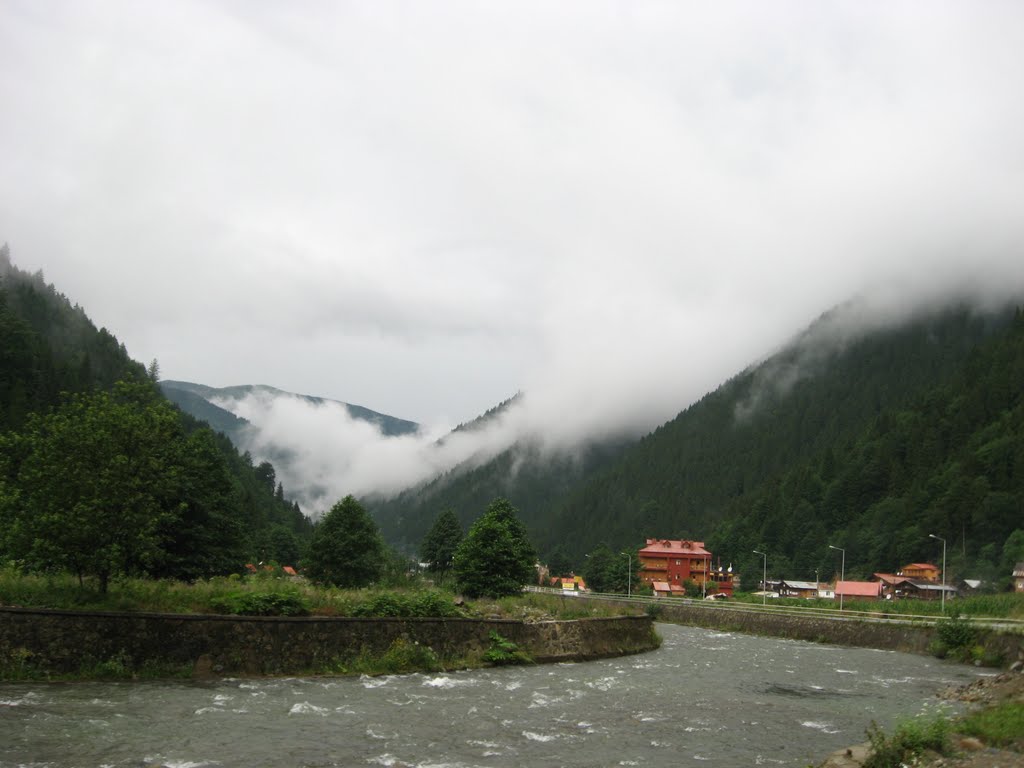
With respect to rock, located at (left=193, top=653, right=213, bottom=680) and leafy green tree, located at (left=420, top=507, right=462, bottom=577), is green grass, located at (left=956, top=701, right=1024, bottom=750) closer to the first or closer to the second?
rock, located at (left=193, top=653, right=213, bottom=680)

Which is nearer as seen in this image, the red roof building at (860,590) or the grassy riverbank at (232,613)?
the grassy riverbank at (232,613)

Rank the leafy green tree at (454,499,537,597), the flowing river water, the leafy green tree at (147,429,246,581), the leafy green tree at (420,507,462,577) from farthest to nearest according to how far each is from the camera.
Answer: the leafy green tree at (420,507,462,577), the leafy green tree at (454,499,537,597), the leafy green tree at (147,429,246,581), the flowing river water

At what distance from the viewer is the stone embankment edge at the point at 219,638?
27.8 meters

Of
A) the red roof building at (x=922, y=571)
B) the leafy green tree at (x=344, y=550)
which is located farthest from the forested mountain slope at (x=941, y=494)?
the leafy green tree at (x=344, y=550)

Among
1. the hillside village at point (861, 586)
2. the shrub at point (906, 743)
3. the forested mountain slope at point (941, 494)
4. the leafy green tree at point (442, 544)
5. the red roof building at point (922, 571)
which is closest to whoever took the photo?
the shrub at point (906, 743)

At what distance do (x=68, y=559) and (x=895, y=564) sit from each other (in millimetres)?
159975

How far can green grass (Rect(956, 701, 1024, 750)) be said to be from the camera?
20422 mm

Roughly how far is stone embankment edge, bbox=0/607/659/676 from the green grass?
22.2 metres

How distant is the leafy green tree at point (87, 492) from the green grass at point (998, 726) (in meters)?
26.4

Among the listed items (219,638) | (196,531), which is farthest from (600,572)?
(219,638)

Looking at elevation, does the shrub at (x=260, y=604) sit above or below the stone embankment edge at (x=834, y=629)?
above

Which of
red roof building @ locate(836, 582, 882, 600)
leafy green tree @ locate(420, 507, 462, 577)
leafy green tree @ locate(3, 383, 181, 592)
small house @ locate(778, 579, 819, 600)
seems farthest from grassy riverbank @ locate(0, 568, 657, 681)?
small house @ locate(778, 579, 819, 600)

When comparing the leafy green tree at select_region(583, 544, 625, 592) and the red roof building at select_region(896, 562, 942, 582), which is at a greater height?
the red roof building at select_region(896, 562, 942, 582)

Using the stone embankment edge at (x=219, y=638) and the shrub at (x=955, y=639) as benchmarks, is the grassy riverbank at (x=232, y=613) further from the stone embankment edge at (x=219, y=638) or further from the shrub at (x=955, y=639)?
the shrub at (x=955, y=639)
